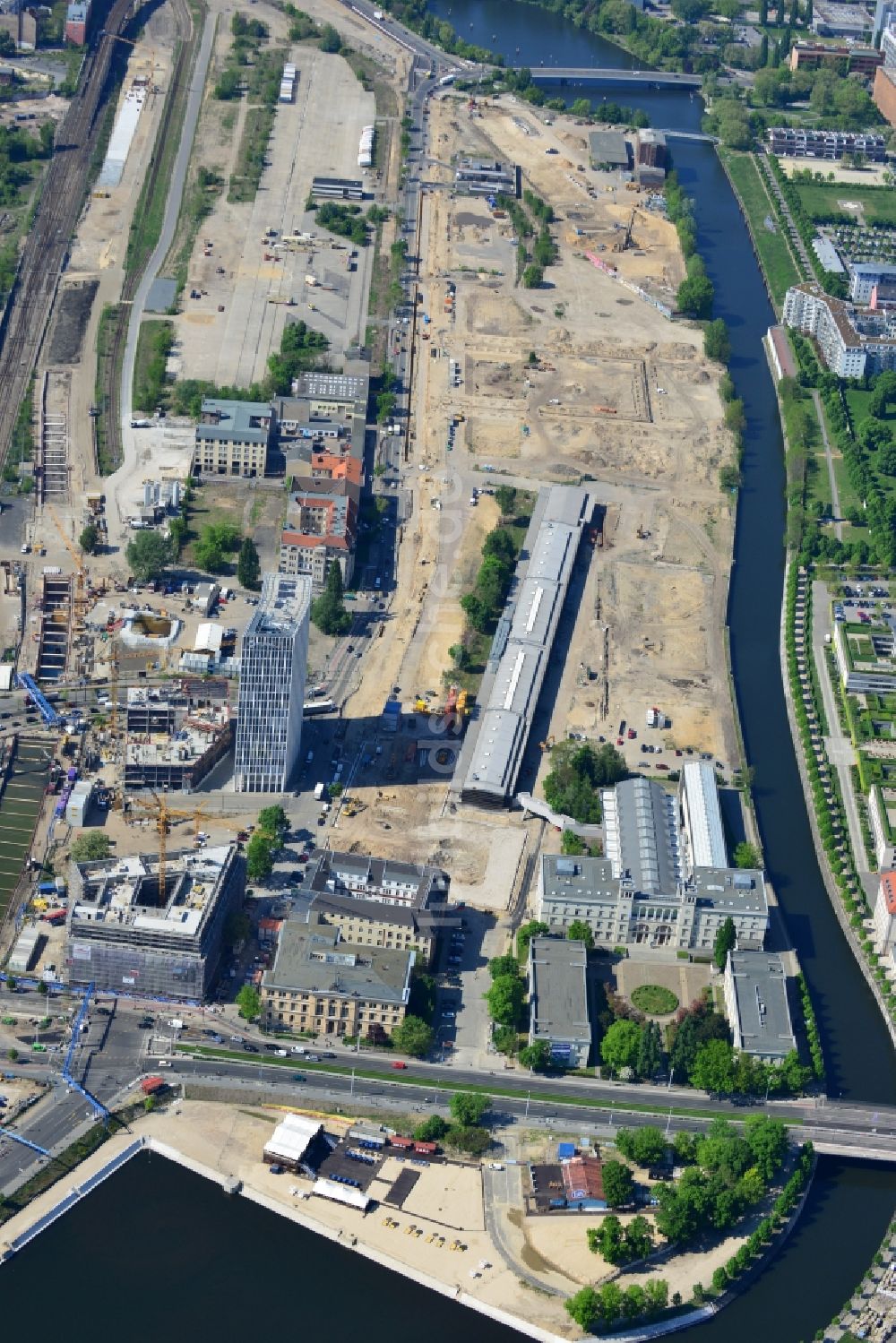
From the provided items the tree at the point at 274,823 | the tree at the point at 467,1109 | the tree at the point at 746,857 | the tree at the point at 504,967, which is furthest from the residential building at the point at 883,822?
the tree at the point at 274,823

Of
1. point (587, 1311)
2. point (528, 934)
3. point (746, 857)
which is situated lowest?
point (587, 1311)

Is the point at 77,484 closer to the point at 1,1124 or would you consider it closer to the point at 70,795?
the point at 70,795

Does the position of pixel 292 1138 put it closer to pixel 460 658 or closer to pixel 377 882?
pixel 377 882

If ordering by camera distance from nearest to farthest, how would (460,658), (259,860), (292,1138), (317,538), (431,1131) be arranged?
(292,1138)
(431,1131)
(259,860)
(460,658)
(317,538)

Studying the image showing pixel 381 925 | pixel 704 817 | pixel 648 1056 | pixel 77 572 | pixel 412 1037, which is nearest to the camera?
pixel 412 1037

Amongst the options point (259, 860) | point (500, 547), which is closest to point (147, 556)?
point (500, 547)

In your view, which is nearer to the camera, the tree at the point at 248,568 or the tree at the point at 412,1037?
the tree at the point at 412,1037

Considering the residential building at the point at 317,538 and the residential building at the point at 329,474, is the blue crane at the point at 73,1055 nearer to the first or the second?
the residential building at the point at 317,538

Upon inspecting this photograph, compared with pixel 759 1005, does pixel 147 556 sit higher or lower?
higher
